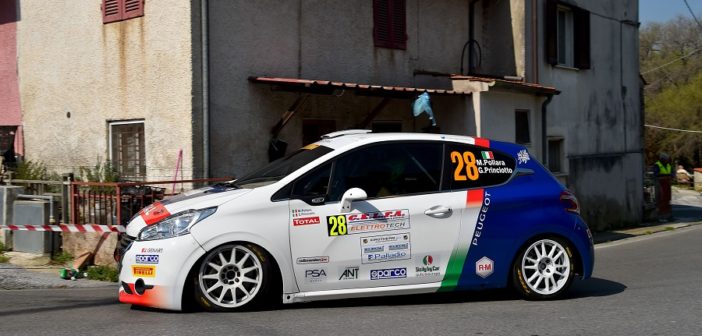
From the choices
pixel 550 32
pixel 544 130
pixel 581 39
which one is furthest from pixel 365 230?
pixel 581 39

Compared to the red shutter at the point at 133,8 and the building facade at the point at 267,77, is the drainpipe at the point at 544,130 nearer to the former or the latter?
the building facade at the point at 267,77

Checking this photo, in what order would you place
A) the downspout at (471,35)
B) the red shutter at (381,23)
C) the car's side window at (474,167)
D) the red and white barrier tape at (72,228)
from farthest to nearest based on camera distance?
the downspout at (471,35)
the red shutter at (381,23)
the red and white barrier tape at (72,228)
the car's side window at (474,167)

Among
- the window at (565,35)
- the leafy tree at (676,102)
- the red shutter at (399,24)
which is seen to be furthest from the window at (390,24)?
the leafy tree at (676,102)

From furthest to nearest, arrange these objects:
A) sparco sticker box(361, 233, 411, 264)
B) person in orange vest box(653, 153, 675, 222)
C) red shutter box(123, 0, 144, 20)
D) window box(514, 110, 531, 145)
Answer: person in orange vest box(653, 153, 675, 222) < window box(514, 110, 531, 145) < red shutter box(123, 0, 144, 20) < sparco sticker box(361, 233, 411, 264)

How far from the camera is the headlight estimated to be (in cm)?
670

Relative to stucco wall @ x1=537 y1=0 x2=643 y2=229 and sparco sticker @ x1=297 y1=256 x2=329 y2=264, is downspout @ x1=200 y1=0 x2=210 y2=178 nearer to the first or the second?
Answer: sparco sticker @ x1=297 y1=256 x2=329 y2=264

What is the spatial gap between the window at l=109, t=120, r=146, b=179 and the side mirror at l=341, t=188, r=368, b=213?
19.1 feet

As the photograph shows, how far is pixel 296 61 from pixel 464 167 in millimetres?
5500

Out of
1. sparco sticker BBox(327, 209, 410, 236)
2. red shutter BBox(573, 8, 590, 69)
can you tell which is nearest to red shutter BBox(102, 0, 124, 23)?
sparco sticker BBox(327, 209, 410, 236)

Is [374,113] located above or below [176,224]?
above

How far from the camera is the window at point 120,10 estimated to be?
11784 mm

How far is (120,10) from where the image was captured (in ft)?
39.5

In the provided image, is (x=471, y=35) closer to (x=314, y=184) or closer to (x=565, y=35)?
(x=565, y=35)

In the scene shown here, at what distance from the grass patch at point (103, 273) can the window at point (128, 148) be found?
7.91 ft
